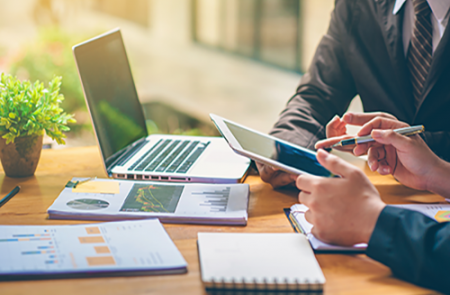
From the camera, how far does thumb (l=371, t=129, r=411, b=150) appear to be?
0.93 m

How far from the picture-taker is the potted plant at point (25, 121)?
1.03m

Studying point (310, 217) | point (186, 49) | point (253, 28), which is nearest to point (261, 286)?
point (310, 217)

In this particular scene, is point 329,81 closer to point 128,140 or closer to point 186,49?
point 128,140

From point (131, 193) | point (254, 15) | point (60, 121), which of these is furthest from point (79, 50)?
point (254, 15)

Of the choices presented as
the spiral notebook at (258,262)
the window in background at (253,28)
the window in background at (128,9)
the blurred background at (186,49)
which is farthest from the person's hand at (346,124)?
the window in background at (128,9)

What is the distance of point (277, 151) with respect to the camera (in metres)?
0.96

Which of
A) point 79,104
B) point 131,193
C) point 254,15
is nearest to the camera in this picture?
point 131,193

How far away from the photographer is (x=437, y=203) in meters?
0.96

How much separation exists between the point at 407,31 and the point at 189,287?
1112mm

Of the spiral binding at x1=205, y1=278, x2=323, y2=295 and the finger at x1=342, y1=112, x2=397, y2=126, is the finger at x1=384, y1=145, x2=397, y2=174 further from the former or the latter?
the spiral binding at x1=205, y1=278, x2=323, y2=295

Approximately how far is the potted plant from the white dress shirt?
3.47 feet

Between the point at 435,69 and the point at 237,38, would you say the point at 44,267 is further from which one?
the point at 237,38

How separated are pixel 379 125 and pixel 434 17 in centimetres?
45

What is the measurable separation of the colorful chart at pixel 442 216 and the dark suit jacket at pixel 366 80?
395mm
